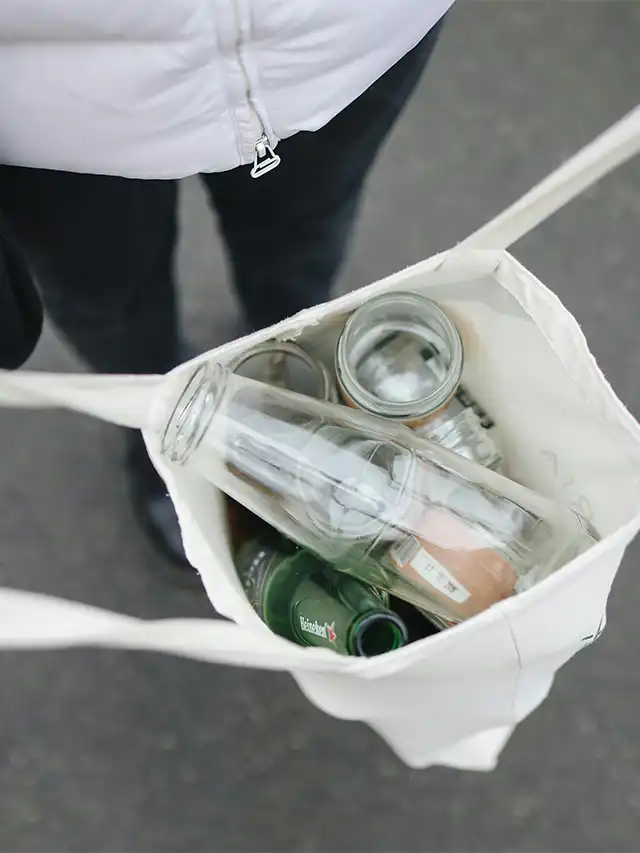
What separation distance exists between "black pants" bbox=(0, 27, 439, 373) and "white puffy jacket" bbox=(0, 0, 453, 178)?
0.06 m

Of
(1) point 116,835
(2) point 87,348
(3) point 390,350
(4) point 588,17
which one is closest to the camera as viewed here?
(3) point 390,350

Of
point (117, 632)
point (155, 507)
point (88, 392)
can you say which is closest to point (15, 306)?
A: point (88, 392)

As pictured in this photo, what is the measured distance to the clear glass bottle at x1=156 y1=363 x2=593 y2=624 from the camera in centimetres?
44

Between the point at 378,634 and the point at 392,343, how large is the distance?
173 mm

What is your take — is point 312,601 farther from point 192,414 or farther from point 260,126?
point 260,126

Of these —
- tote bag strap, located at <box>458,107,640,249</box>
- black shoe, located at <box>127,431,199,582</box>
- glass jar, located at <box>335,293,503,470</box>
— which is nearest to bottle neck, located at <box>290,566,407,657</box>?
glass jar, located at <box>335,293,503,470</box>

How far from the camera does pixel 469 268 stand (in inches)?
18.7

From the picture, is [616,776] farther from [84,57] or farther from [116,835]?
[84,57]

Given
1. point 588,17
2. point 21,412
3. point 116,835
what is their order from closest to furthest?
1. point 116,835
2. point 21,412
3. point 588,17

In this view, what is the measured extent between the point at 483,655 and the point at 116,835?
0.60 m

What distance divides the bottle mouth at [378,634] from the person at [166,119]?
254mm

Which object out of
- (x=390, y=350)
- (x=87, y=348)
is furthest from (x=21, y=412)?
(x=390, y=350)

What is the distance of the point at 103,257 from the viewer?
54cm

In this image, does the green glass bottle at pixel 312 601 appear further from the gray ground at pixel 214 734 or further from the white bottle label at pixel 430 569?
the gray ground at pixel 214 734
